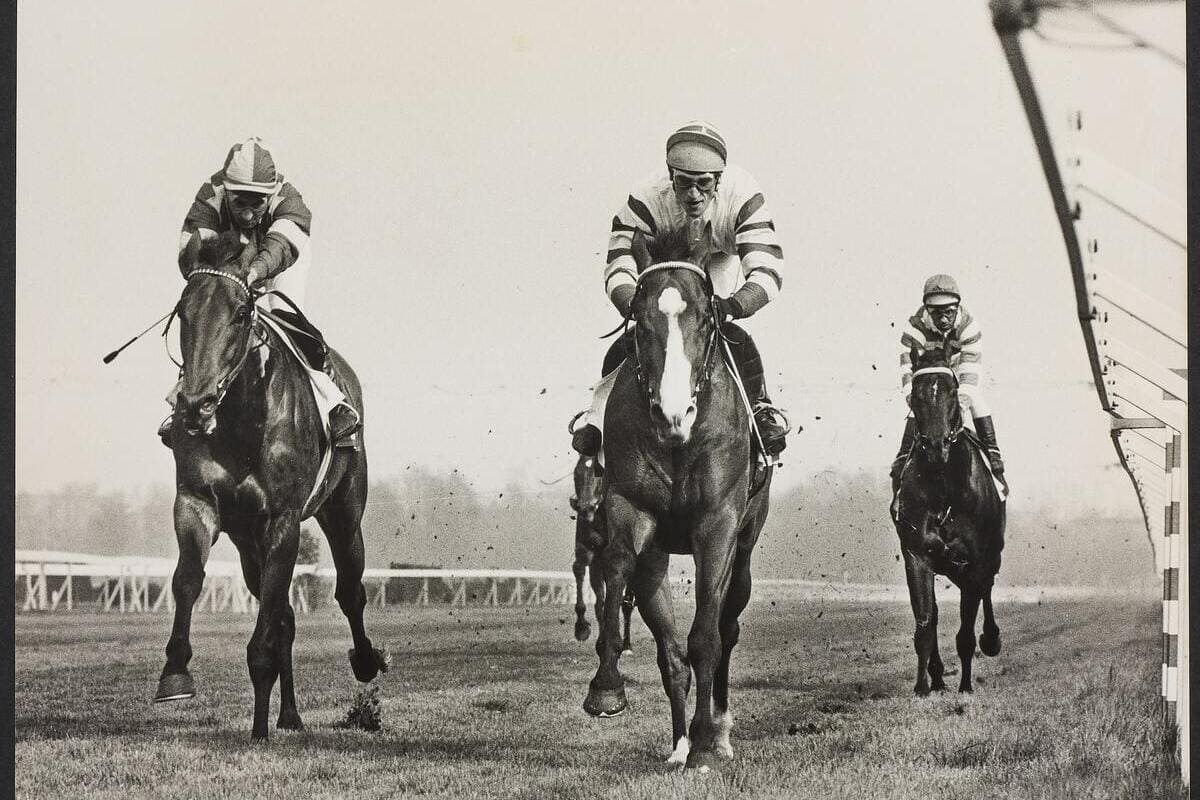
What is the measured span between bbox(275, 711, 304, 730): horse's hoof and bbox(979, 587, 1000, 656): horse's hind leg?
8.34ft

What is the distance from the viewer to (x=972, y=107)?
6094mm

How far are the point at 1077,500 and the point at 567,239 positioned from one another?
2123 mm

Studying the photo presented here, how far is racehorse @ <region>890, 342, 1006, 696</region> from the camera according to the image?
6066mm

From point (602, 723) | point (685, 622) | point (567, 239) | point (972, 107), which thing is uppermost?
point (972, 107)

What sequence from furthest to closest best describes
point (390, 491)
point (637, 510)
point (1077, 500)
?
point (390, 491) → point (1077, 500) → point (637, 510)

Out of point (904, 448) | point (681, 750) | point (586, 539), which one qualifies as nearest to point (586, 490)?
point (586, 539)

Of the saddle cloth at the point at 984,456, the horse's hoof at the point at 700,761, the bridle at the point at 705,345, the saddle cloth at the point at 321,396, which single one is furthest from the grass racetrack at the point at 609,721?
the bridle at the point at 705,345

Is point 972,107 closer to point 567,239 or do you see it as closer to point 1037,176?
point 1037,176

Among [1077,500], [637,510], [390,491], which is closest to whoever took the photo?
[637,510]

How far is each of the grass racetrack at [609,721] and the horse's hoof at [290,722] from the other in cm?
3

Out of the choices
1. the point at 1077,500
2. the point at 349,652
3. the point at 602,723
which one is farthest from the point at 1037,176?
the point at 349,652

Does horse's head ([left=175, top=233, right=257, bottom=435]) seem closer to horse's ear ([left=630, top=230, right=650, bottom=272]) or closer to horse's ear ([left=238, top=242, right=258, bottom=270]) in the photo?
horse's ear ([left=238, top=242, right=258, bottom=270])

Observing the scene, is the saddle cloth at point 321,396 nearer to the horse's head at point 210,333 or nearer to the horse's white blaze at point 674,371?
the horse's head at point 210,333

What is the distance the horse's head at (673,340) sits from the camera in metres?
5.39
